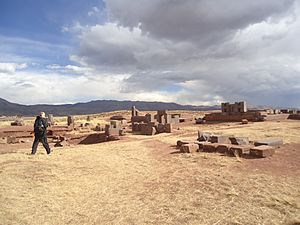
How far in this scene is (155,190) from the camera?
8031 mm

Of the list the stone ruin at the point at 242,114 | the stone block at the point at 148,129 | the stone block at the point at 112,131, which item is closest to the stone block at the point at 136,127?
the stone block at the point at 148,129

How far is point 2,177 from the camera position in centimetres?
942

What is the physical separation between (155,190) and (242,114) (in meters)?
23.7

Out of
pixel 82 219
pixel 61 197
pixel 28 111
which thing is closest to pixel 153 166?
pixel 61 197

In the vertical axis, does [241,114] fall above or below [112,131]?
above

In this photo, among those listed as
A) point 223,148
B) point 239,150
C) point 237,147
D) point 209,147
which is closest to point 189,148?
point 209,147

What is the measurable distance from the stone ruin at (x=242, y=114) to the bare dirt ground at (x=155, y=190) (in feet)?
54.4

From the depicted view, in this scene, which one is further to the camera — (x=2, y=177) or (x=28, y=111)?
(x=28, y=111)

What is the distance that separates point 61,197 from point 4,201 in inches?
51.1

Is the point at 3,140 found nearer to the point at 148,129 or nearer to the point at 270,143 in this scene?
the point at 148,129

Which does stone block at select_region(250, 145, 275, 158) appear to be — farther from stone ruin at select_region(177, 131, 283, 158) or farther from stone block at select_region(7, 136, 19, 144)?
Answer: stone block at select_region(7, 136, 19, 144)

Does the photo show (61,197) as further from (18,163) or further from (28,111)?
(28,111)

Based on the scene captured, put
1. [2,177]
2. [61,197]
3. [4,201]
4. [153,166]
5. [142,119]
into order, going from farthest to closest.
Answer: [142,119] < [153,166] < [2,177] < [61,197] < [4,201]

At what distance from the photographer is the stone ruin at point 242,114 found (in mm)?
28031
